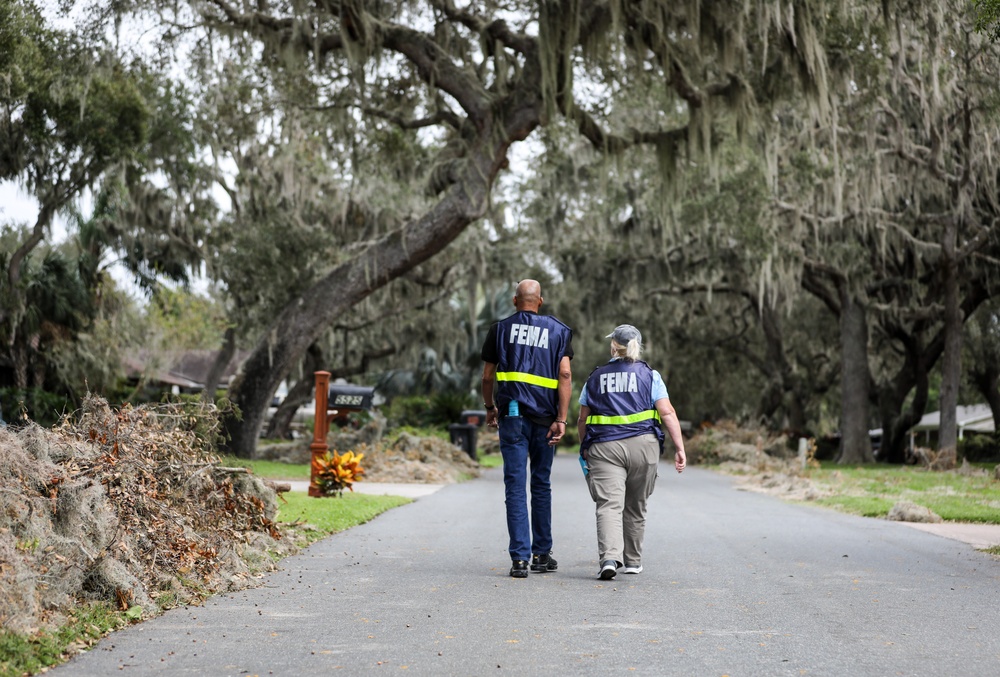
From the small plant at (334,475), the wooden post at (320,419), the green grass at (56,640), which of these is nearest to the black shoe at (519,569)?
the green grass at (56,640)

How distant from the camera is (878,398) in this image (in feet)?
133

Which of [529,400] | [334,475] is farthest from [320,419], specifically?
[529,400]

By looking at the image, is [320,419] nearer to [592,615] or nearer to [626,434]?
[626,434]

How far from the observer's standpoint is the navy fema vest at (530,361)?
7.62 metres

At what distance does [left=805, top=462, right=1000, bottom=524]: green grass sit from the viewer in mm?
13102

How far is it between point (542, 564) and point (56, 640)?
3.67 meters

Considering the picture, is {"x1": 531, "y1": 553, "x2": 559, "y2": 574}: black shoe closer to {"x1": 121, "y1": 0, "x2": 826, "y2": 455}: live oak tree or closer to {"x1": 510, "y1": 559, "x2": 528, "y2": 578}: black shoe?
{"x1": 510, "y1": 559, "x2": 528, "y2": 578}: black shoe

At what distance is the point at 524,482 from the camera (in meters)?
7.68

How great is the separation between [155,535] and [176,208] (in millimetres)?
23324

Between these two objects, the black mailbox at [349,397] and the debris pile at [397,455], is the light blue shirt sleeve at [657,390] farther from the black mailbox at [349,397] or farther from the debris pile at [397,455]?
the black mailbox at [349,397]

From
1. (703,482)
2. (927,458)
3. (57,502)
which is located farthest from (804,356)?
(57,502)

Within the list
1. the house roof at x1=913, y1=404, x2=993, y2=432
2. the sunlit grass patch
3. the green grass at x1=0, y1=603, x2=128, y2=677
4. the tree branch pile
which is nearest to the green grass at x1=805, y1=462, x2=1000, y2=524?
the sunlit grass patch

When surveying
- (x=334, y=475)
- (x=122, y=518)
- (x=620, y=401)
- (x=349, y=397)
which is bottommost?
(x=334, y=475)

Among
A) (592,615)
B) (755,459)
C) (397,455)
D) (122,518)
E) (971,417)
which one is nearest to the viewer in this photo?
(592,615)
